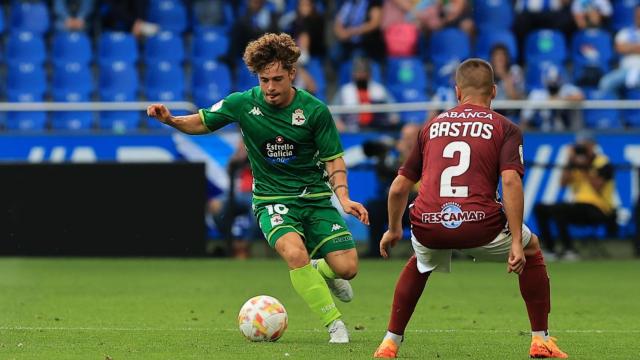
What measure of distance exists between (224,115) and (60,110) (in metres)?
11.1

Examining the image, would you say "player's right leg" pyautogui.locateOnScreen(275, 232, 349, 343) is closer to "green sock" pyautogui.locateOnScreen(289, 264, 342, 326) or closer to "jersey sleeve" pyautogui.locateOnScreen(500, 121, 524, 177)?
"green sock" pyautogui.locateOnScreen(289, 264, 342, 326)

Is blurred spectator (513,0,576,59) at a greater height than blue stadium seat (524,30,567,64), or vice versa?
blurred spectator (513,0,576,59)

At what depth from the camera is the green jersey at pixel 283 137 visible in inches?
356

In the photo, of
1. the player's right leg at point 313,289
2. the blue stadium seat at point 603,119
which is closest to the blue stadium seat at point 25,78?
the blue stadium seat at point 603,119

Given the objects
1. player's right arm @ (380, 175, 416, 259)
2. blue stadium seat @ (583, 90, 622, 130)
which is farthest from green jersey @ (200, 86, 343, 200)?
blue stadium seat @ (583, 90, 622, 130)

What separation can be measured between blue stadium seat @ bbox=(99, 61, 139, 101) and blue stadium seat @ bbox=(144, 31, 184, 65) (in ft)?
1.61

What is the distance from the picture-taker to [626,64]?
811 inches

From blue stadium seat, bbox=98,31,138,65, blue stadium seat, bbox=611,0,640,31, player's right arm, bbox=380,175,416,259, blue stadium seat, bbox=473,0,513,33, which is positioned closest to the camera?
player's right arm, bbox=380,175,416,259

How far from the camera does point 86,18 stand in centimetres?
2147

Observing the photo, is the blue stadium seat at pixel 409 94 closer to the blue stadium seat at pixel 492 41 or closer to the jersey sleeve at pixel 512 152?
the blue stadium seat at pixel 492 41

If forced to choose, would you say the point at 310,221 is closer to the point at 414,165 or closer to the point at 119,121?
the point at 414,165

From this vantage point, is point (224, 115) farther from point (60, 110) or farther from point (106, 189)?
point (60, 110)

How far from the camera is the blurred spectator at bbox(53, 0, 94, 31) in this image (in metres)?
21.4

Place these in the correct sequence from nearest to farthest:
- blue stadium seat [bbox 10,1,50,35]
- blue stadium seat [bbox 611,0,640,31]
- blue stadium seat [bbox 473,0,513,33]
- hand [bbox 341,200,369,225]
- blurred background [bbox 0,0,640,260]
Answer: hand [bbox 341,200,369,225], blurred background [bbox 0,0,640,260], blue stadium seat [bbox 10,1,50,35], blue stadium seat [bbox 473,0,513,33], blue stadium seat [bbox 611,0,640,31]
